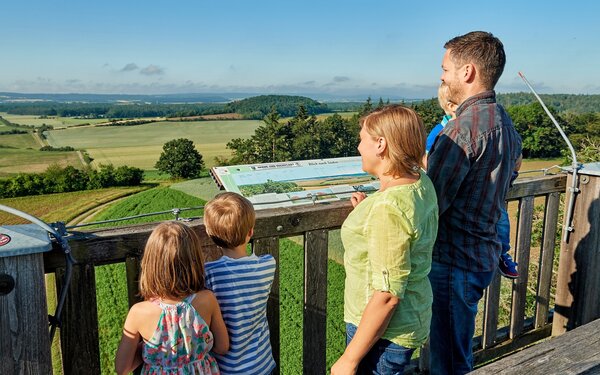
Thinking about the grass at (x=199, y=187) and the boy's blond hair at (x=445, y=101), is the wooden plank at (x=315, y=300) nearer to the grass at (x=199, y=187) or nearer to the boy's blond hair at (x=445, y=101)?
the boy's blond hair at (x=445, y=101)

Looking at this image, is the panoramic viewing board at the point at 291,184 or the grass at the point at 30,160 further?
the grass at the point at 30,160

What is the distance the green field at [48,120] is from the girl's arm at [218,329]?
77.0 m

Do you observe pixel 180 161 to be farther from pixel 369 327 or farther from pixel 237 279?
pixel 369 327

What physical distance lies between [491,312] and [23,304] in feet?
7.24

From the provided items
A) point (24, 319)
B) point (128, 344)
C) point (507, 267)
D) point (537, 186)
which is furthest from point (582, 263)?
point (24, 319)

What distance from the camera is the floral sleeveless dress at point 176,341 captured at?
1475mm

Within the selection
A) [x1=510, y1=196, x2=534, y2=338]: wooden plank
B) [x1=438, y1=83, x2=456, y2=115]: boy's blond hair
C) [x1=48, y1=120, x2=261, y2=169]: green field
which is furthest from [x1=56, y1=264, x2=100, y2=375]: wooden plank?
[x1=48, y1=120, x2=261, y2=169]: green field

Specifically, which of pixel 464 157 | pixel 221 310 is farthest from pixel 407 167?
pixel 221 310

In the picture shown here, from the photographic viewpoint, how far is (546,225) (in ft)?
9.07

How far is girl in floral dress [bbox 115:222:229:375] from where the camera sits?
143 centimetres

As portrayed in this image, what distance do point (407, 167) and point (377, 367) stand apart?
66 cm

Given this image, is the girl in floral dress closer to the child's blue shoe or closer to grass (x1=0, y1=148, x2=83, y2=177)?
the child's blue shoe

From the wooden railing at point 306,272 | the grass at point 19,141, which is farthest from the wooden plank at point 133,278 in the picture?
the grass at point 19,141

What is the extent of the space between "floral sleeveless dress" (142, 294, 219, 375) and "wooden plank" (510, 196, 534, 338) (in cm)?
185
